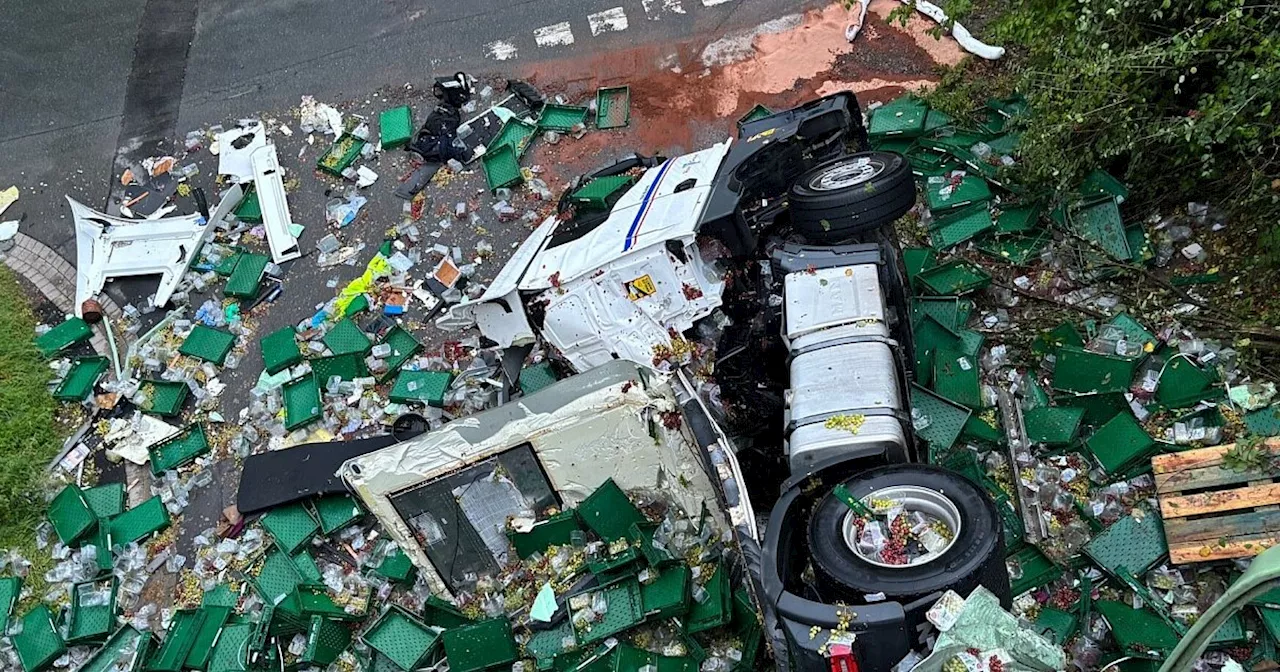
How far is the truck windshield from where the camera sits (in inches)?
213

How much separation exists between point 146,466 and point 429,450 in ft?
11.6

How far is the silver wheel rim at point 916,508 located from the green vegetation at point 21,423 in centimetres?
616

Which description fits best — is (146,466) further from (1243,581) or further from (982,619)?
(1243,581)

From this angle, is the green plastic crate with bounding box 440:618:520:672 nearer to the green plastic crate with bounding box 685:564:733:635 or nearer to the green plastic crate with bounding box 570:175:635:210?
the green plastic crate with bounding box 685:564:733:635

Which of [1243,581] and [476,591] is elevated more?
[1243,581]

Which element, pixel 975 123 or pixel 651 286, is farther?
pixel 975 123

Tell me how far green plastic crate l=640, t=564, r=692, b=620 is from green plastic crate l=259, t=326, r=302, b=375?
12.2 ft

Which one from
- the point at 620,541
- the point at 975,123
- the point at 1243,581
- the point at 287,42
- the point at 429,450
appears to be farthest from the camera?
the point at 287,42

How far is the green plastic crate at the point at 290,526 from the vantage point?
6.56 metres

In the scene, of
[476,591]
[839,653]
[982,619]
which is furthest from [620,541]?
[982,619]

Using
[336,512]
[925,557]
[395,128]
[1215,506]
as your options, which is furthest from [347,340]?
[1215,506]

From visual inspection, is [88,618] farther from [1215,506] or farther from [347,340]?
[1215,506]

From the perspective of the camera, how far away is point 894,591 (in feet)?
13.1

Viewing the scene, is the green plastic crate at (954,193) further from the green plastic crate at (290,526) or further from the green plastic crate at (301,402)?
the green plastic crate at (290,526)
